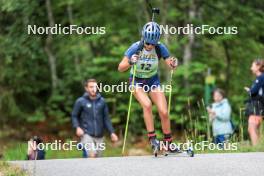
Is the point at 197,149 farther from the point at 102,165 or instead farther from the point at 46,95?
the point at 46,95

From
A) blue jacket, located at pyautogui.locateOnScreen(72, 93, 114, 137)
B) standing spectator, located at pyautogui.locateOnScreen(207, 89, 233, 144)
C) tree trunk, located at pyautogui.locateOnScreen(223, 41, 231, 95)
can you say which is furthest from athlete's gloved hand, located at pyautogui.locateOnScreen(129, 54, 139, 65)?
tree trunk, located at pyautogui.locateOnScreen(223, 41, 231, 95)

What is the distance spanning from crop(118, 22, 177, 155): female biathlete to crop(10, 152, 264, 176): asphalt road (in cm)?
60

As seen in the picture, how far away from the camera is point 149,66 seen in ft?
35.8

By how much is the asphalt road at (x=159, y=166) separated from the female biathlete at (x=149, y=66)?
60 centimetres

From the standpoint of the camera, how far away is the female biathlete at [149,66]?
10.7 meters

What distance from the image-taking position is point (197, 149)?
40.7 ft

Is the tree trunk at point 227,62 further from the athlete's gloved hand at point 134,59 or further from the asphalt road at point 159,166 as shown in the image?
the athlete's gloved hand at point 134,59

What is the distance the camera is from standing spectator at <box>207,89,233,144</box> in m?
14.4

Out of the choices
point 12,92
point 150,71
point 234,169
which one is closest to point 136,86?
point 150,71

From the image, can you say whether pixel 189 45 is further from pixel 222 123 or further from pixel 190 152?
pixel 190 152

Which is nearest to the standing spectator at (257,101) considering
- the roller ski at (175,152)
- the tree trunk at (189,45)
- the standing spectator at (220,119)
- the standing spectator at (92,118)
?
the standing spectator at (220,119)

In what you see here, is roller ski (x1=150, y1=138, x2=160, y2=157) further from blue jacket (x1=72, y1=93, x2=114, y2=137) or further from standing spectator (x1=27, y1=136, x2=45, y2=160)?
blue jacket (x1=72, y1=93, x2=114, y2=137)

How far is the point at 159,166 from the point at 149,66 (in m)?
1.63

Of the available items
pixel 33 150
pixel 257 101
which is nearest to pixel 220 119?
pixel 257 101
